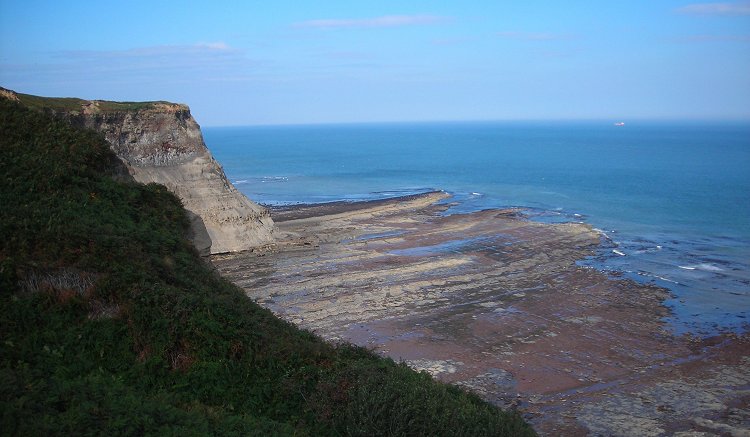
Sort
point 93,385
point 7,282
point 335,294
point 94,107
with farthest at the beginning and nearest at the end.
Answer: point 94,107, point 335,294, point 7,282, point 93,385

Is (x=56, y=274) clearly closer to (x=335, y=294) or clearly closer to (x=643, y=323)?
(x=335, y=294)

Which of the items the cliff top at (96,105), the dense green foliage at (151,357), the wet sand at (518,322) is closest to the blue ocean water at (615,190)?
the wet sand at (518,322)

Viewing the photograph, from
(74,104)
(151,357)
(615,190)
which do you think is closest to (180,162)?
(74,104)

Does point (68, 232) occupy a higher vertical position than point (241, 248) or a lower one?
higher

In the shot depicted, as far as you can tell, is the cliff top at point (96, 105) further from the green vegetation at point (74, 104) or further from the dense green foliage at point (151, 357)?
the dense green foliage at point (151, 357)

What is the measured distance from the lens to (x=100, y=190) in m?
15.8

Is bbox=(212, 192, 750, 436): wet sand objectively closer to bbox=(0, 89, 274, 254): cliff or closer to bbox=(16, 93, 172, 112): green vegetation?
bbox=(0, 89, 274, 254): cliff

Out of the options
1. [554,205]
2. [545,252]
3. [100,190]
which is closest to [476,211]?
[554,205]

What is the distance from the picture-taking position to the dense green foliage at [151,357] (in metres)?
9.27

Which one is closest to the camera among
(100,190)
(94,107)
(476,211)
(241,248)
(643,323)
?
(100,190)

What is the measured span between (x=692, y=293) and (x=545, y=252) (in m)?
10.0

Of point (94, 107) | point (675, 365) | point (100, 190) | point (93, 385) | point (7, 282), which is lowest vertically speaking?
point (675, 365)

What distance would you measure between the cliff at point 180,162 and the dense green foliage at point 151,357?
21101mm

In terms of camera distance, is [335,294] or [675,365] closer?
[675,365]
